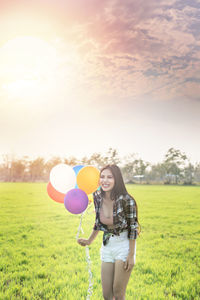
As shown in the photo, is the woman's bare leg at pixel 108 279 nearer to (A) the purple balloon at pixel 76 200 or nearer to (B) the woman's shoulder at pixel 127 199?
(B) the woman's shoulder at pixel 127 199

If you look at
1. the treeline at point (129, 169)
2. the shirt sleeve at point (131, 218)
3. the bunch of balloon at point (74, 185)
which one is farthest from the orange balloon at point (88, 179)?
the treeline at point (129, 169)

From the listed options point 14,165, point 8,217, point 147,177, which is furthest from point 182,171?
point 8,217

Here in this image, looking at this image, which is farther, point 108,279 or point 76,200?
point 76,200

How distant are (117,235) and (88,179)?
3.73 feet

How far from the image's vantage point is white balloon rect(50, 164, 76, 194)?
3.90m

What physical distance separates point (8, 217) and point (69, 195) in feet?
26.9

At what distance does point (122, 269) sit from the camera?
2697 millimetres

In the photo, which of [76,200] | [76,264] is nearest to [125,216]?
[76,200]

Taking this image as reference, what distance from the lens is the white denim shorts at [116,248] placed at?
2738mm

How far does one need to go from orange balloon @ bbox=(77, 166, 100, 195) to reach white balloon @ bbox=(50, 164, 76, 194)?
→ 15 centimetres

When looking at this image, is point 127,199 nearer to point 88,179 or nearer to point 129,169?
point 88,179

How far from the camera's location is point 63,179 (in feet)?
12.8

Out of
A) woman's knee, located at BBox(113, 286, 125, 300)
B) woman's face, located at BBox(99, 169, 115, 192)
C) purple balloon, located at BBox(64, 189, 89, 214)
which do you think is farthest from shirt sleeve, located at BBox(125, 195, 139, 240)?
purple balloon, located at BBox(64, 189, 89, 214)

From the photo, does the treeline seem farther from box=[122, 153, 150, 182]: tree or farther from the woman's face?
the woman's face
